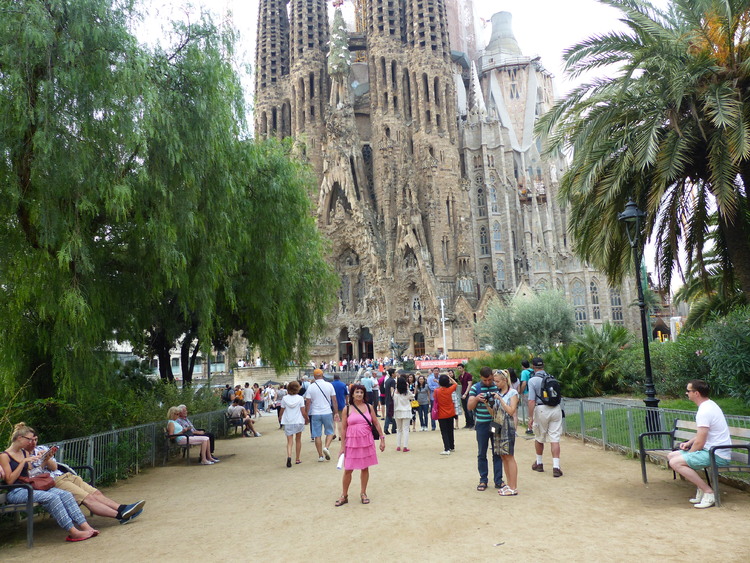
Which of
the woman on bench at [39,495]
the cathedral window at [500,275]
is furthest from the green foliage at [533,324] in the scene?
the woman on bench at [39,495]

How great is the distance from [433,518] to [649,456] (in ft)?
14.2

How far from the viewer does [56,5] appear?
27.3 ft

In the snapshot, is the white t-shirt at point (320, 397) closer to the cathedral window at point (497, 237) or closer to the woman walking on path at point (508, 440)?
the woman walking on path at point (508, 440)

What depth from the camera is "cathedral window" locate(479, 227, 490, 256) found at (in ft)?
180

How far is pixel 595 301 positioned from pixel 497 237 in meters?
12.5

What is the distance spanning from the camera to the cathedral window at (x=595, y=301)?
5777cm

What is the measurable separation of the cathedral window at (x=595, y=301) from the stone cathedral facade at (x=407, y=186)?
0.45ft

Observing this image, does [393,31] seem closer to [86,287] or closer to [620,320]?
[620,320]

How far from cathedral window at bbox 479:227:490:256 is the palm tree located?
41.4 meters

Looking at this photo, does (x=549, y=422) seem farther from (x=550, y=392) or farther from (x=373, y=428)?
(x=373, y=428)

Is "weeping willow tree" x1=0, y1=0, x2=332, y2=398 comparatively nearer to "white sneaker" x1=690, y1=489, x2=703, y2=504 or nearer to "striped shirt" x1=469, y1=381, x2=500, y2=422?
"striped shirt" x1=469, y1=381, x2=500, y2=422

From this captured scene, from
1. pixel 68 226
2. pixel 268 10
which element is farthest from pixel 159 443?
pixel 268 10

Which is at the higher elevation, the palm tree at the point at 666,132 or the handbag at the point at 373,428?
the palm tree at the point at 666,132

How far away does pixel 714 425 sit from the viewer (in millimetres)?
6004
